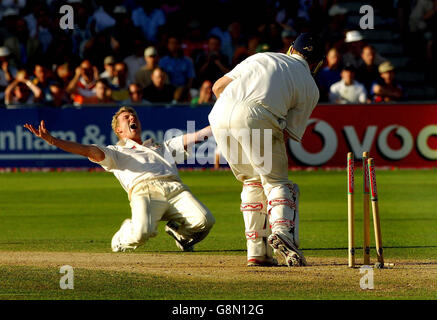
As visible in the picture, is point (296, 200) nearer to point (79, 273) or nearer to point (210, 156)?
point (79, 273)

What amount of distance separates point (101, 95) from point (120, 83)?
38.6 inches

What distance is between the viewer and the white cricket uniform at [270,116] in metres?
8.18

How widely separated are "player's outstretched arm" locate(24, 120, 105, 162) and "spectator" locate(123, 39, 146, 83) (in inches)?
488

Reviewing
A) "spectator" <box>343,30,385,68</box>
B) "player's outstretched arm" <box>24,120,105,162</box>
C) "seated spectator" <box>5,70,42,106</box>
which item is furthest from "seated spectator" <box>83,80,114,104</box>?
"player's outstretched arm" <box>24,120,105,162</box>

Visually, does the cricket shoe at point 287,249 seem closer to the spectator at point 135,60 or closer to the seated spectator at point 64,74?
the seated spectator at point 64,74

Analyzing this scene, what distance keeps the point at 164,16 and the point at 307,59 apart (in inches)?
602

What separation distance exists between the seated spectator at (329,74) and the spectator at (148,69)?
3398mm

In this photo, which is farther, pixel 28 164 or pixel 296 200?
pixel 28 164

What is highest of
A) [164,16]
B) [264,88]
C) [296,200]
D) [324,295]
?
[164,16]

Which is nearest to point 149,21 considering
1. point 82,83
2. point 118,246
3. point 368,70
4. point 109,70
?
point 109,70

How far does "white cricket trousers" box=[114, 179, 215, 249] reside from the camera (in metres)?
8.99

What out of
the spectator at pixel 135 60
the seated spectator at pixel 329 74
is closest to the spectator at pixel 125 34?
the spectator at pixel 135 60

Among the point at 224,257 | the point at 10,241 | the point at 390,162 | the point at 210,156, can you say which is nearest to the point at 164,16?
the point at 210,156

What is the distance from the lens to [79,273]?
8039 mm
